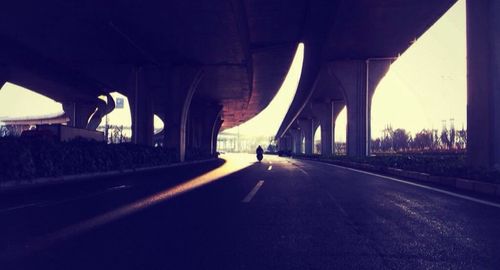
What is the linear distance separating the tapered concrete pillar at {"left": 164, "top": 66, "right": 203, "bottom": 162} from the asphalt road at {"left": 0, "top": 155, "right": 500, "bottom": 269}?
70.4ft

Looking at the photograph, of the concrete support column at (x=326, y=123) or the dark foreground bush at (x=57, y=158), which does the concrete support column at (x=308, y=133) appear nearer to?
the concrete support column at (x=326, y=123)

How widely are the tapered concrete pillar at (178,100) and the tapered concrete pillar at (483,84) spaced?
2069 centimetres

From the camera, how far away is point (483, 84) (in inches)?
456

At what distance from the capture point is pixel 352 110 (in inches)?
1208

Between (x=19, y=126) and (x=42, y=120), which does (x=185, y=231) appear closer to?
(x=42, y=120)

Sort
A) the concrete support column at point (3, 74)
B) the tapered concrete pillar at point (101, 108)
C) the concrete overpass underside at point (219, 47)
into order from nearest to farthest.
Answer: the concrete overpass underside at point (219, 47) < the concrete support column at point (3, 74) < the tapered concrete pillar at point (101, 108)

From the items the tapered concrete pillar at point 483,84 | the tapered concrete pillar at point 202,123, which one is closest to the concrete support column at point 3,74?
the tapered concrete pillar at point 202,123

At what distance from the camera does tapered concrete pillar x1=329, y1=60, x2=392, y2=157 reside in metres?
30.3

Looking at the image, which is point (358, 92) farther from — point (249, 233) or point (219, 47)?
point (249, 233)

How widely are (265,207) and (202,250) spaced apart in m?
2.96

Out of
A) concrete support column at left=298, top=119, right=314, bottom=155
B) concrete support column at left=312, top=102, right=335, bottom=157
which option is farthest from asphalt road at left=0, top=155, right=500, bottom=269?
concrete support column at left=298, top=119, right=314, bottom=155

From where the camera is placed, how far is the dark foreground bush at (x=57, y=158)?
11477mm

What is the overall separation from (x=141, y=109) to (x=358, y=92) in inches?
692

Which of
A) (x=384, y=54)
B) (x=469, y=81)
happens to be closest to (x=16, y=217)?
(x=469, y=81)
